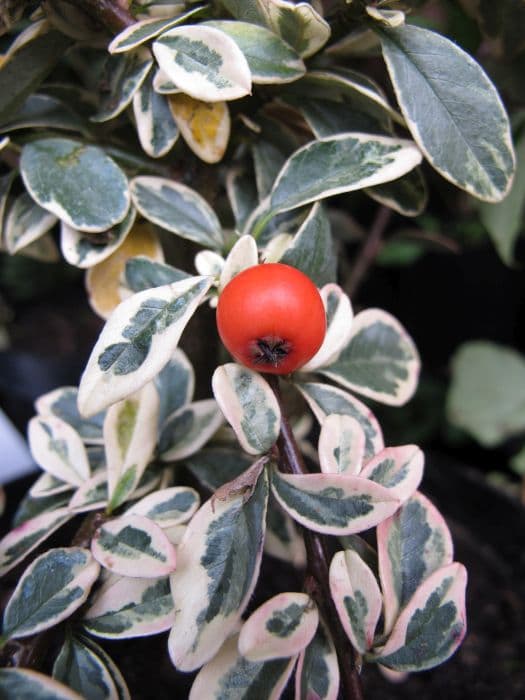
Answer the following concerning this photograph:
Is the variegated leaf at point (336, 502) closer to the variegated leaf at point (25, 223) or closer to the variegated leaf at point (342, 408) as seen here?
the variegated leaf at point (342, 408)

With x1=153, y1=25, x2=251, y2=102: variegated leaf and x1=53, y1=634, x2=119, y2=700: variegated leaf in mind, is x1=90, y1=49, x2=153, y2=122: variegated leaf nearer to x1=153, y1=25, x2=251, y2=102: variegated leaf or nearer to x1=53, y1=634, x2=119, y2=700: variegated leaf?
x1=153, y1=25, x2=251, y2=102: variegated leaf

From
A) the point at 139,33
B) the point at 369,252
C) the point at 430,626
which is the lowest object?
the point at 369,252

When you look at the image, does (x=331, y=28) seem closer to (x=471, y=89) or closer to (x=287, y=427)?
(x=471, y=89)

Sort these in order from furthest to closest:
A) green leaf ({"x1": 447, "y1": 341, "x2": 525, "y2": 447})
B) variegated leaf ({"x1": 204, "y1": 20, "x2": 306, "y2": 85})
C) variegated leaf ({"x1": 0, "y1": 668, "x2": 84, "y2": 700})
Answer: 1. green leaf ({"x1": 447, "y1": 341, "x2": 525, "y2": 447})
2. variegated leaf ({"x1": 204, "y1": 20, "x2": 306, "y2": 85})
3. variegated leaf ({"x1": 0, "y1": 668, "x2": 84, "y2": 700})

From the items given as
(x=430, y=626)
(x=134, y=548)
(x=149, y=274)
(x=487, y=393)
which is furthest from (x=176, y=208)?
(x=487, y=393)

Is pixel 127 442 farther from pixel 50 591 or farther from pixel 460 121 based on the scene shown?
pixel 460 121

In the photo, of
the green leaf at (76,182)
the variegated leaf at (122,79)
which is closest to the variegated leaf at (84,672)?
the green leaf at (76,182)

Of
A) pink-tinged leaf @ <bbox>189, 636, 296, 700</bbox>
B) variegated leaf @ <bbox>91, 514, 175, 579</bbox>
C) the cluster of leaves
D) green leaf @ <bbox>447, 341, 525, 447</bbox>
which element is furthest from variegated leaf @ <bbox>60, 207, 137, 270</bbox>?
green leaf @ <bbox>447, 341, 525, 447</bbox>
